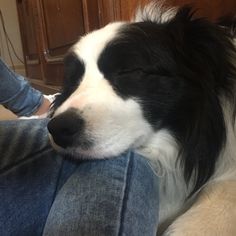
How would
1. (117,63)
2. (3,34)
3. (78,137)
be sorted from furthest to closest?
(3,34), (117,63), (78,137)

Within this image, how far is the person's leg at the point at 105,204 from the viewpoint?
54 centimetres

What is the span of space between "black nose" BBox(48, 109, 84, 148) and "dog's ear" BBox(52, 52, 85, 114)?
0.17m

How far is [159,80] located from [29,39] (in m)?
3.17

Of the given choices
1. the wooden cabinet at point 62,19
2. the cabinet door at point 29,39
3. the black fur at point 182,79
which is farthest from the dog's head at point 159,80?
the cabinet door at point 29,39

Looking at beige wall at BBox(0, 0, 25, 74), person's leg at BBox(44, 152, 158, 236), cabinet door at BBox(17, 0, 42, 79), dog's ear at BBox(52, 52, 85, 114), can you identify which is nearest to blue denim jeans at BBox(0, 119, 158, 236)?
person's leg at BBox(44, 152, 158, 236)

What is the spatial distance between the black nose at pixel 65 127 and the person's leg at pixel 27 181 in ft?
0.10

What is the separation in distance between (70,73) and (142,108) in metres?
0.20

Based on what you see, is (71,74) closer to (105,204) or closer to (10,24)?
(105,204)

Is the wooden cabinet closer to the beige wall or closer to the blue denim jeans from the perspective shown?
the blue denim jeans

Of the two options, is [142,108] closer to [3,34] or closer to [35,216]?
[35,216]

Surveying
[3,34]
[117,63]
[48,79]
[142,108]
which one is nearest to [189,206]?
[142,108]

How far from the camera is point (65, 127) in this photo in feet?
2.45

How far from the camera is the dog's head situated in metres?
0.83

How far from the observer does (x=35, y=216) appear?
2.22ft
